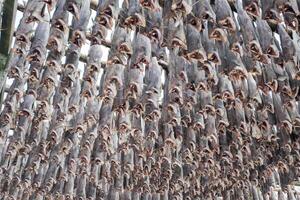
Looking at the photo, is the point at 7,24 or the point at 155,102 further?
the point at 7,24

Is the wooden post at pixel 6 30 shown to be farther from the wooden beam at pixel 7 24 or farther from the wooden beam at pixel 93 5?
the wooden beam at pixel 93 5

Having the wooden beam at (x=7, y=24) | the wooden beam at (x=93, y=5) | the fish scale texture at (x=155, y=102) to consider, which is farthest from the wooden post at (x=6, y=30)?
the fish scale texture at (x=155, y=102)

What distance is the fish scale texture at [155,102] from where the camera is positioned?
3.87 metres

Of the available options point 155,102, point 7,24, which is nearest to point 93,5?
point 7,24

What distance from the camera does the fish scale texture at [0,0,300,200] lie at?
12.7 ft

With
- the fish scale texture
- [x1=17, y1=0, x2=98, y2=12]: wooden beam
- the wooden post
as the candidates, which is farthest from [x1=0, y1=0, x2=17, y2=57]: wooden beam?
the fish scale texture

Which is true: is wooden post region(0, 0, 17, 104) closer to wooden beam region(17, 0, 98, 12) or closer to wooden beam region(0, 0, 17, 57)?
wooden beam region(0, 0, 17, 57)

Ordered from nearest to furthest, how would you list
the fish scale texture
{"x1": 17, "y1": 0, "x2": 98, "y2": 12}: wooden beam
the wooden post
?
the fish scale texture
the wooden post
{"x1": 17, "y1": 0, "x2": 98, "y2": 12}: wooden beam

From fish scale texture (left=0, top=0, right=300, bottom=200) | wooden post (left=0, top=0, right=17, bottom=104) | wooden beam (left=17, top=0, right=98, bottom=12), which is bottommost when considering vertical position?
fish scale texture (left=0, top=0, right=300, bottom=200)

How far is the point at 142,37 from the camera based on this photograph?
405 cm

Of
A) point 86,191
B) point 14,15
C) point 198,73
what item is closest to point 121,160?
point 86,191

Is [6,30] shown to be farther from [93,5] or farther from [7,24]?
[93,5]

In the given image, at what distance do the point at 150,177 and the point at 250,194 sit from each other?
232cm

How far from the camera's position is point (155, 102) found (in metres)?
5.08
